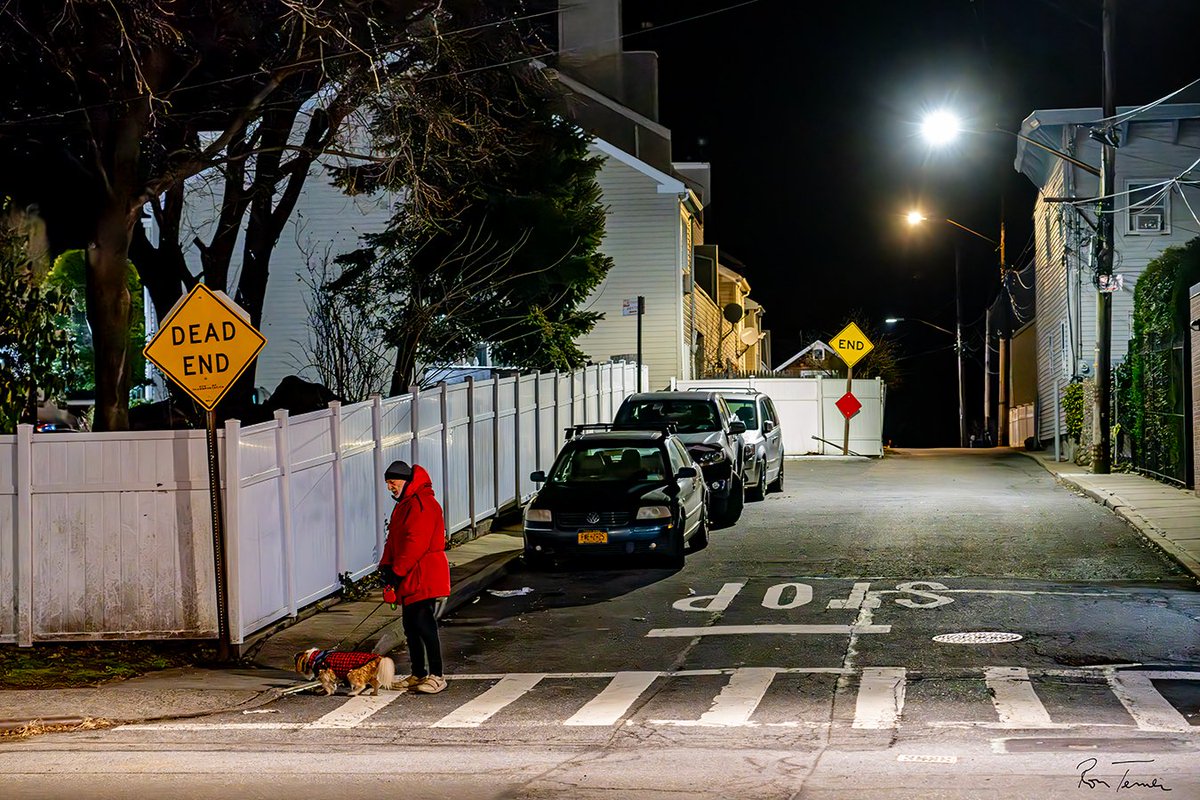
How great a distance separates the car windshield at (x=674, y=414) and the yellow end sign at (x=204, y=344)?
11154mm

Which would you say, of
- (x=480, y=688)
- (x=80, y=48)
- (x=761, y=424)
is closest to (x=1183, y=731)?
(x=480, y=688)

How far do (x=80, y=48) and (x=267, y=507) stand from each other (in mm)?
7453

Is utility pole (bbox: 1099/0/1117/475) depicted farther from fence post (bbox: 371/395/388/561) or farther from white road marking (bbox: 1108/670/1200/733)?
white road marking (bbox: 1108/670/1200/733)

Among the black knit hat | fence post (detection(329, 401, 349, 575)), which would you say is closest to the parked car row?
fence post (detection(329, 401, 349, 575))

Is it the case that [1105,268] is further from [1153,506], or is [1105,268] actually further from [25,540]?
[25,540]

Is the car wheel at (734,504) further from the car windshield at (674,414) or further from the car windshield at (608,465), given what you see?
the car windshield at (608,465)

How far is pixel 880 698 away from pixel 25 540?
6997mm

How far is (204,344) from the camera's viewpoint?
11.7 meters

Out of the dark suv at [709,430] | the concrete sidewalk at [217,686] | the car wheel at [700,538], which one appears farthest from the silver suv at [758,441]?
the concrete sidewalk at [217,686]

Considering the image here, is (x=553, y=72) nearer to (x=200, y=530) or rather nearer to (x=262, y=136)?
(x=262, y=136)

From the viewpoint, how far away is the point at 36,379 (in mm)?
15555

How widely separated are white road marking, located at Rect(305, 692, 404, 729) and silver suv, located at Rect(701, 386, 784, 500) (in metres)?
12.8

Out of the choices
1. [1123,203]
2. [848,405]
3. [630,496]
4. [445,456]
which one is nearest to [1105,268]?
[1123,203]
